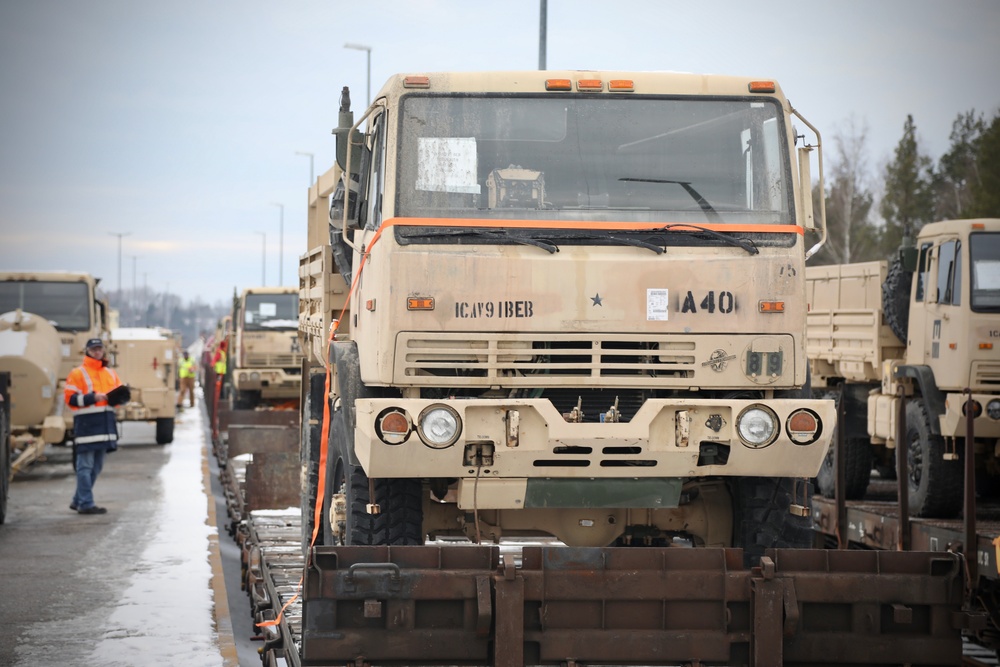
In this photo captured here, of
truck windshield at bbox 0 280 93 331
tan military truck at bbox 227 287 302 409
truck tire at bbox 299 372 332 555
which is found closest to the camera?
truck tire at bbox 299 372 332 555

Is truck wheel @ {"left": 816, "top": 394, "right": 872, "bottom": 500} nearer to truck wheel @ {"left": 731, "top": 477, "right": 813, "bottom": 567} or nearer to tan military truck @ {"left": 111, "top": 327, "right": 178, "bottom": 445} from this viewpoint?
truck wheel @ {"left": 731, "top": 477, "right": 813, "bottom": 567}

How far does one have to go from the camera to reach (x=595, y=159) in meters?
6.91

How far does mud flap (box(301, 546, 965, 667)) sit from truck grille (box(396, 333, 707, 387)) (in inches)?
37.3

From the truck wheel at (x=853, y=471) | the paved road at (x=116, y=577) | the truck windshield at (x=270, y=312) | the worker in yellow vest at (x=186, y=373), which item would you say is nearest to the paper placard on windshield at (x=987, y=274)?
the truck wheel at (x=853, y=471)

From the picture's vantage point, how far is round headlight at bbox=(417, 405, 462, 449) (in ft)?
21.1

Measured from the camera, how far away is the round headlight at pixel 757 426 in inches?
259

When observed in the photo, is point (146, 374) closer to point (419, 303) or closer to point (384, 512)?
point (384, 512)

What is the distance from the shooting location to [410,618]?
5895 millimetres

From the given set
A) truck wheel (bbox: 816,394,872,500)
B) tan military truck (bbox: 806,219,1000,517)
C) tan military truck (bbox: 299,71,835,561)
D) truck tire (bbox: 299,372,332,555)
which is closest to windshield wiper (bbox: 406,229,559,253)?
tan military truck (bbox: 299,71,835,561)

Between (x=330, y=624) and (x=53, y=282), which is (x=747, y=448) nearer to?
(x=330, y=624)

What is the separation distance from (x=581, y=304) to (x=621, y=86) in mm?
1223

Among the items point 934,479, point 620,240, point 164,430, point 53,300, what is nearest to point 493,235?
point 620,240

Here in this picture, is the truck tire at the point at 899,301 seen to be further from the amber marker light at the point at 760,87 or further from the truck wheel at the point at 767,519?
the amber marker light at the point at 760,87

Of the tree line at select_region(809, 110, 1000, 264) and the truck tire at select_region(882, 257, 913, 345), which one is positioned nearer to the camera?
the truck tire at select_region(882, 257, 913, 345)
